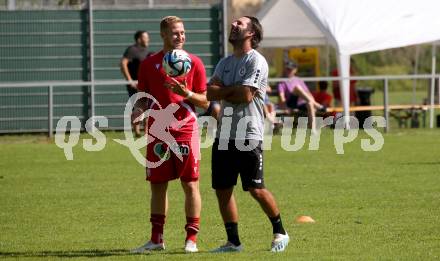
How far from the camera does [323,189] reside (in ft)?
49.8

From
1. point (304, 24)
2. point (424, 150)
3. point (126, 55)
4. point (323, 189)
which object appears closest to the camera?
point (323, 189)

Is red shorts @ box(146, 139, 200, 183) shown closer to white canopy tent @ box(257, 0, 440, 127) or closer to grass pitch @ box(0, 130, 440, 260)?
grass pitch @ box(0, 130, 440, 260)

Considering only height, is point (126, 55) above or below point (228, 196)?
above

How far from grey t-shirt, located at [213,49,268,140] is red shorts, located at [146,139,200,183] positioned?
1.53 feet

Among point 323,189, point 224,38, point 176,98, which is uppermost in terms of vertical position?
point 224,38

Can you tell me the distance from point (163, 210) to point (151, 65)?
4.33 ft

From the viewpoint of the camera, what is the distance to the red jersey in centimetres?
1016

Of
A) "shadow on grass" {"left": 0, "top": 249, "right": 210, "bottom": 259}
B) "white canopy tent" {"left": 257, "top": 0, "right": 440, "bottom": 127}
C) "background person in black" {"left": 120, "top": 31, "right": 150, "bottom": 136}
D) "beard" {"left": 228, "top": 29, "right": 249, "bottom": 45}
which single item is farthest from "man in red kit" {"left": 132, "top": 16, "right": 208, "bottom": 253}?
"white canopy tent" {"left": 257, "top": 0, "right": 440, "bottom": 127}

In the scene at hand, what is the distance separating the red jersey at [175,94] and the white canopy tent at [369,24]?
1497cm

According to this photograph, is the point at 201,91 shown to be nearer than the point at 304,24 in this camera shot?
Yes

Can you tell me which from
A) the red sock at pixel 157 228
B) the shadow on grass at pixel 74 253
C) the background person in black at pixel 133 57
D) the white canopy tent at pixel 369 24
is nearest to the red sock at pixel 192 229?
the red sock at pixel 157 228

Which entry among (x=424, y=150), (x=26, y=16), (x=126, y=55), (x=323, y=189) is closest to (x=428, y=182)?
(x=323, y=189)

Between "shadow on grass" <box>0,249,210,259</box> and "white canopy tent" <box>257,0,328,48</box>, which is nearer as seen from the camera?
"shadow on grass" <box>0,249,210,259</box>

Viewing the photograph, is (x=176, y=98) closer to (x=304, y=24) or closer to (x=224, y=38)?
(x=224, y=38)
